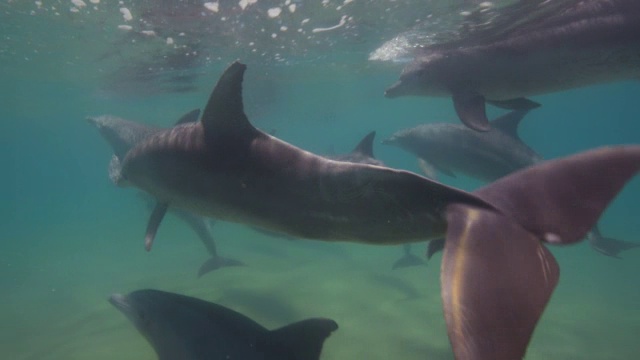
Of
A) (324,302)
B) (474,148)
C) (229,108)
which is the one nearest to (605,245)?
(474,148)

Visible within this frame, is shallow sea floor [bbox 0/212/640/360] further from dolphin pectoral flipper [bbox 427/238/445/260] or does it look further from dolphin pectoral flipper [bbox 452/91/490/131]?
dolphin pectoral flipper [bbox 427/238/445/260]

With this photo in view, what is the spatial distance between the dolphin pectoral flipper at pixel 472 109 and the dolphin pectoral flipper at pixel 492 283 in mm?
5426

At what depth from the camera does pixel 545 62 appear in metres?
8.45

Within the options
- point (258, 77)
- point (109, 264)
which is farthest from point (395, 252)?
point (109, 264)

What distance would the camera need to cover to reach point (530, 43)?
8742 millimetres

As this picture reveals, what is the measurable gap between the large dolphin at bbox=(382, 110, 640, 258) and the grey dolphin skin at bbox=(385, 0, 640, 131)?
0.95 metres

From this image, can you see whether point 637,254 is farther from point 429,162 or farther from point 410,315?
point 410,315

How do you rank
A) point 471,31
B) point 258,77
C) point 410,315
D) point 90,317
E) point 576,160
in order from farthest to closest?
point 258,77 < point 471,31 < point 90,317 < point 410,315 < point 576,160

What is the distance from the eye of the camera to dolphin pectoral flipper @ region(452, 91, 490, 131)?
8094 mm

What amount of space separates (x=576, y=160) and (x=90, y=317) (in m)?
12.3

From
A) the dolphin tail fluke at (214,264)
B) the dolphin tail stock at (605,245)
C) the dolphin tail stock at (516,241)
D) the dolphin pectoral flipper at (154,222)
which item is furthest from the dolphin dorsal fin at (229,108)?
the dolphin tail fluke at (214,264)

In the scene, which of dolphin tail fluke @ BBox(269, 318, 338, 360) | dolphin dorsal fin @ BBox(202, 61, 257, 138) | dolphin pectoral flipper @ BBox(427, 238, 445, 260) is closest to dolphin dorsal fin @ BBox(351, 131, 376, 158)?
dolphin tail fluke @ BBox(269, 318, 338, 360)

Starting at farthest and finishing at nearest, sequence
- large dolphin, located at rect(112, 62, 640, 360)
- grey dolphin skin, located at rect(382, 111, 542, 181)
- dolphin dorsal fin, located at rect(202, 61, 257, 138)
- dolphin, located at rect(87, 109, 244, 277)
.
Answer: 1. dolphin, located at rect(87, 109, 244, 277)
2. grey dolphin skin, located at rect(382, 111, 542, 181)
3. dolphin dorsal fin, located at rect(202, 61, 257, 138)
4. large dolphin, located at rect(112, 62, 640, 360)

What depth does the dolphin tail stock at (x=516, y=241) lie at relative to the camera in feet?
7.43
